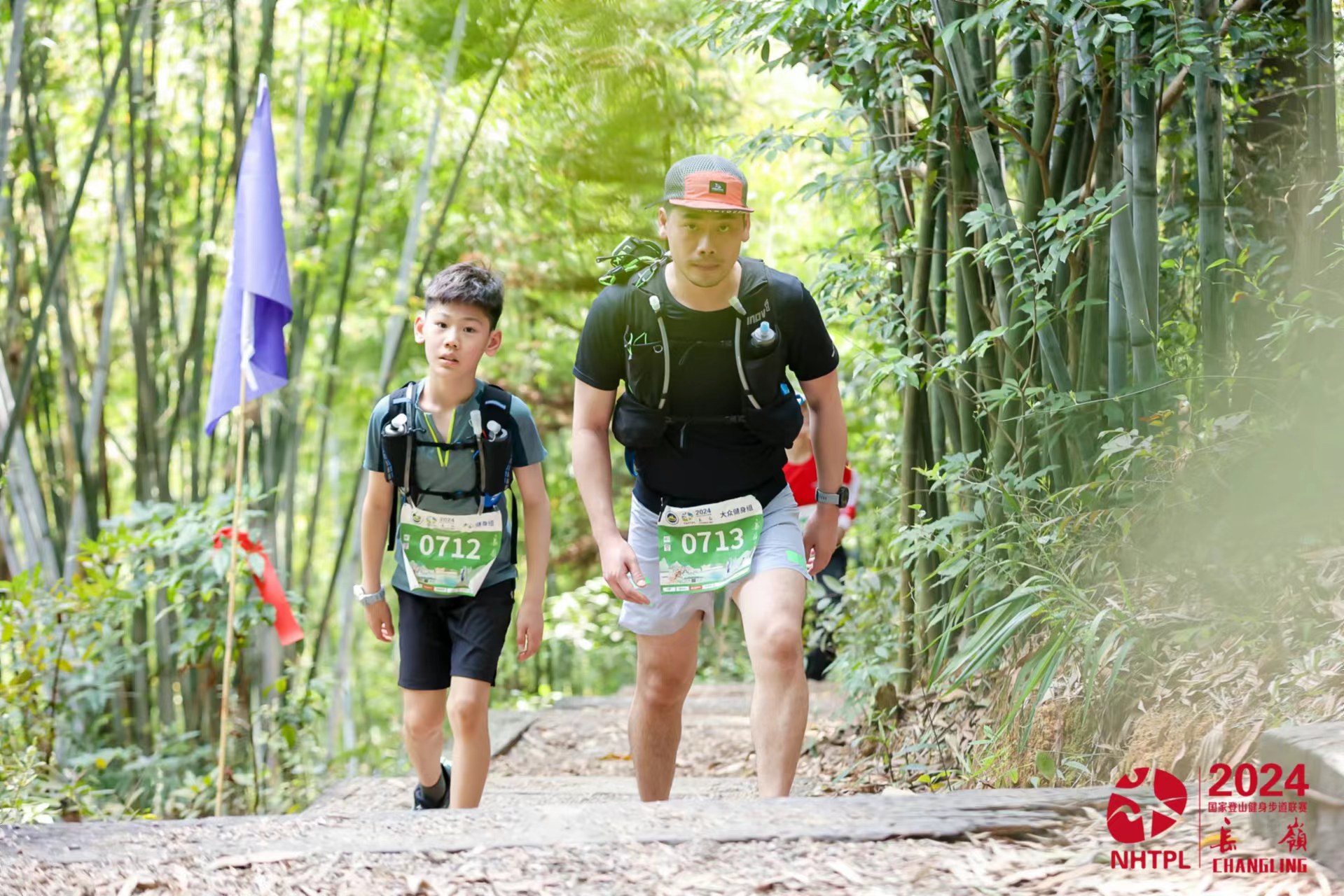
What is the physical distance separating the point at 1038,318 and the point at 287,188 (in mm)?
6662

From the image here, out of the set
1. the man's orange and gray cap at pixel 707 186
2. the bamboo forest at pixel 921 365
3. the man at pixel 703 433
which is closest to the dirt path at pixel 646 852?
the man at pixel 703 433

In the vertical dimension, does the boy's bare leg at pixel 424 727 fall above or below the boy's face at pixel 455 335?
below

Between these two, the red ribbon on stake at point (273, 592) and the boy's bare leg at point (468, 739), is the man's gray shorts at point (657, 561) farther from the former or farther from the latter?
the red ribbon on stake at point (273, 592)

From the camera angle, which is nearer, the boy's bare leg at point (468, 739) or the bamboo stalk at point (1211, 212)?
the boy's bare leg at point (468, 739)

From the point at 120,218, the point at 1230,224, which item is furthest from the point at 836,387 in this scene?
the point at 120,218

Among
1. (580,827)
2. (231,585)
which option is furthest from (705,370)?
(231,585)

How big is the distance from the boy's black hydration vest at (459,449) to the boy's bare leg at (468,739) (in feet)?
1.43

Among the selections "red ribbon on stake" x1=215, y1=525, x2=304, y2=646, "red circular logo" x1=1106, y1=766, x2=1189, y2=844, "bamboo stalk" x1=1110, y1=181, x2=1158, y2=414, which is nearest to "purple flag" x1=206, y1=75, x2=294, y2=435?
"red ribbon on stake" x1=215, y1=525, x2=304, y2=646

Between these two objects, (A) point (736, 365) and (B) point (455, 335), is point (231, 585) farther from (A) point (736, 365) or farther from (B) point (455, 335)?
(A) point (736, 365)

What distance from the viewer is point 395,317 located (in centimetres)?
710

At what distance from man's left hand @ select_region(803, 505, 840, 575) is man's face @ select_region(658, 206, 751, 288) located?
0.58 meters

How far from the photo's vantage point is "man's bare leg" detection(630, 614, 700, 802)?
2684 mm

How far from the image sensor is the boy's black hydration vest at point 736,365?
255 centimetres

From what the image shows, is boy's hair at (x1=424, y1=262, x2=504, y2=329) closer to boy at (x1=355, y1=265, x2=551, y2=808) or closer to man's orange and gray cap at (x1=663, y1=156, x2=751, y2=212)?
boy at (x1=355, y1=265, x2=551, y2=808)
